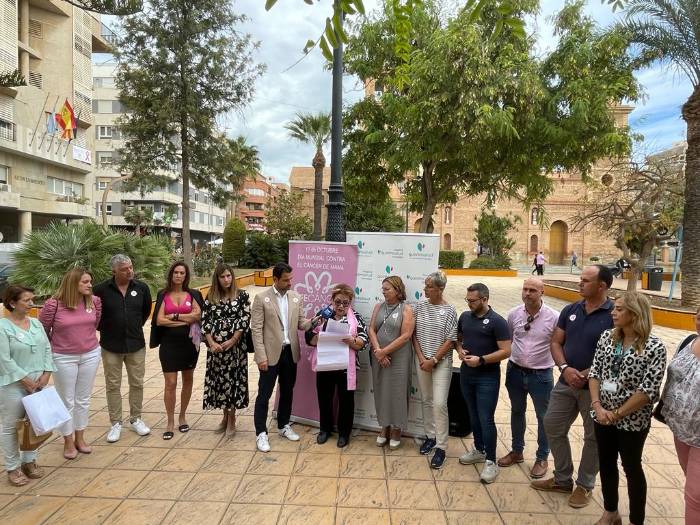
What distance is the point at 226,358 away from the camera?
4559 mm

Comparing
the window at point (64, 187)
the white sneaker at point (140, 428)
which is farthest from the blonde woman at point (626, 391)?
the window at point (64, 187)

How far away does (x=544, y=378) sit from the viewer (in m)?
3.77

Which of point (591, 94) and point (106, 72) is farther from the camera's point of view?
point (106, 72)

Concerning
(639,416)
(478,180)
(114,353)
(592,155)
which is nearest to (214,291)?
(114,353)

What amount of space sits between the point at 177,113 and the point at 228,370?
13412mm

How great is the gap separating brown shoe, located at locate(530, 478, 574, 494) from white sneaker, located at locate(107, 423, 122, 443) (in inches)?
150

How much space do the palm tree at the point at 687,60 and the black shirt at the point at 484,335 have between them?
1111 cm

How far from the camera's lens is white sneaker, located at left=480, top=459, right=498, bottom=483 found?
12.4 feet

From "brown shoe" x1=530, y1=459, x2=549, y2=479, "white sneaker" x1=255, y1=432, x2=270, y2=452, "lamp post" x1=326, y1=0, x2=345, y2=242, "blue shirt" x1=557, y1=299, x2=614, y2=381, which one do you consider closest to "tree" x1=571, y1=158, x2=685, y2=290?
"lamp post" x1=326, y1=0, x2=345, y2=242

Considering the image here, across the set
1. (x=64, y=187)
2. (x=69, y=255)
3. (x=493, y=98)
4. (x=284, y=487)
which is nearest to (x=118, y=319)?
(x=284, y=487)

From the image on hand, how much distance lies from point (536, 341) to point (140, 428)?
3.84 meters

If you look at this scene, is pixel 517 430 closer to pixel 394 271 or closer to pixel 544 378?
pixel 544 378

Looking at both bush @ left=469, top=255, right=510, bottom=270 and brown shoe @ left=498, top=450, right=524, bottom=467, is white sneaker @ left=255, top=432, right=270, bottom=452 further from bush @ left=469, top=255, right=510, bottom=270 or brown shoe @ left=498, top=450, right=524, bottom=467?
bush @ left=469, top=255, right=510, bottom=270

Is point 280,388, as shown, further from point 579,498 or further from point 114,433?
point 579,498
